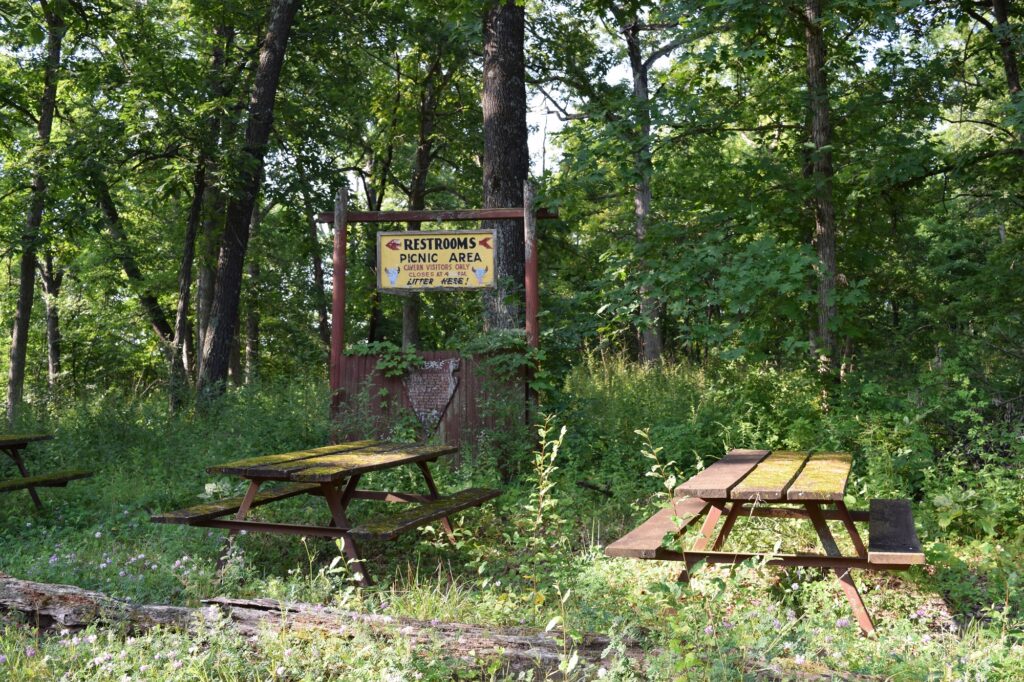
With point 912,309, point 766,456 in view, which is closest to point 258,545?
point 766,456

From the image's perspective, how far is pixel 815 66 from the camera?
9.44 m

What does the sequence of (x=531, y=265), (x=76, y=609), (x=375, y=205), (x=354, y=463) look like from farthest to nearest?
(x=375, y=205)
(x=531, y=265)
(x=354, y=463)
(x=76, y=609)

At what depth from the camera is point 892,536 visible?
16.4 ft

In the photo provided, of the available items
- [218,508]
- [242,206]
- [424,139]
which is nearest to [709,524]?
[218,508]

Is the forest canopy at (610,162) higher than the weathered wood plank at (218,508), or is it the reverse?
the forest canopy at (610,162)

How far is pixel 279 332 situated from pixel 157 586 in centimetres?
2251

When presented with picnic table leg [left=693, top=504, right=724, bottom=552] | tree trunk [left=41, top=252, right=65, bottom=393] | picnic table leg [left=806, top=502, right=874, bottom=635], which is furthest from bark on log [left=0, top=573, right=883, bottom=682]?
tree trunk [left=41, top=252, right=65, bottom=393]

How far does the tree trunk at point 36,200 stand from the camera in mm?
12625

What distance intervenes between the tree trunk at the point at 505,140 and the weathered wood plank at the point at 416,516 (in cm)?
333

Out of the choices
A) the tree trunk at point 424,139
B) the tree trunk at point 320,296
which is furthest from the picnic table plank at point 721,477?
the tree trunk at point 320,296

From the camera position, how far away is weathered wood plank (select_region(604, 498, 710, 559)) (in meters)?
4.48

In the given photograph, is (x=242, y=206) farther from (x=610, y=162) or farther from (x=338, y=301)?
(x=610, y=162)

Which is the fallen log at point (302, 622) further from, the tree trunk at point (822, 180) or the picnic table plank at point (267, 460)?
the tree trunk at point (822, 180)

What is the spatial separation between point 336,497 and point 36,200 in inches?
378
